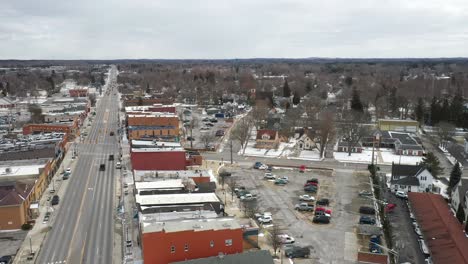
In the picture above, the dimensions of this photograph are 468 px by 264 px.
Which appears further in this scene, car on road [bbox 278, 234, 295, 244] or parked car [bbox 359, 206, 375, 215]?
parked car [bbox 359, 206, 375, 215]

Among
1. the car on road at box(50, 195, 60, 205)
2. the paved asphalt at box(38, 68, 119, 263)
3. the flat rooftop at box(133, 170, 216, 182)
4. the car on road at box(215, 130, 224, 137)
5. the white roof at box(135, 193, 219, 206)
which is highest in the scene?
the white roof at box(135, 193, 219, 206)

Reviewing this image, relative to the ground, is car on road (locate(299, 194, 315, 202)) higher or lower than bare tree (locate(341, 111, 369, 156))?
lower

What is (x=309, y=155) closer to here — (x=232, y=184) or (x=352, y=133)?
(x=352, y=133)

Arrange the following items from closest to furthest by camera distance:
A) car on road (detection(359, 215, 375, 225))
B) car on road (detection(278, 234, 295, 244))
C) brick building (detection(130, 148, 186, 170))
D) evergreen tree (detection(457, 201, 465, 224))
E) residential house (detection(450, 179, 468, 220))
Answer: car on road (detection(278, 234, 295, 244)) → evergreen tree (detection(457, 201, 465, 224)) → car on road (detection(359, 215, 375, 225)) → residential house (detection(450, 179, 468, 220)) → brick building (detection(130, 148, 186, 170))

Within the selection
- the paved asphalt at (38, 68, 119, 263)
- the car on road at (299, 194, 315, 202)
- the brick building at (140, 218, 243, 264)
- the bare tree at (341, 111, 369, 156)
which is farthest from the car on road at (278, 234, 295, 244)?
the bare tree at (341, 111, 369, 156)

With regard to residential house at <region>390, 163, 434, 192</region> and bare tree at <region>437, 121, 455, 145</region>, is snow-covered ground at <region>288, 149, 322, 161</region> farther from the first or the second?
bare tree at <region>437, 121, 455, 145</region>

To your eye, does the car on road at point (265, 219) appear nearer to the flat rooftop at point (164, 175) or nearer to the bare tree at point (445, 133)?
the flat rooftop at point (164, 175)

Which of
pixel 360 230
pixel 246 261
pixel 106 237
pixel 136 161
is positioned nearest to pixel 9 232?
pixel 106 237
